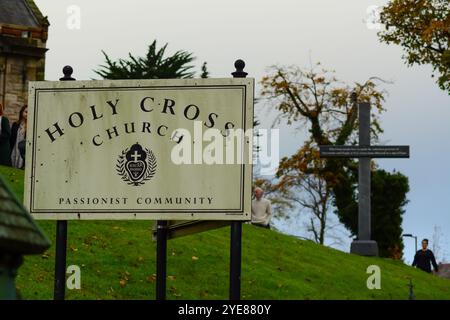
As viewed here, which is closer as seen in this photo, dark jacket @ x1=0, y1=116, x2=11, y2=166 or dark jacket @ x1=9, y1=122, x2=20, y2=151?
dark jacket @ x1=0, y1=116, x2=11, y2=166

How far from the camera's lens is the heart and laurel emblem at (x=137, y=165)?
9773 mm

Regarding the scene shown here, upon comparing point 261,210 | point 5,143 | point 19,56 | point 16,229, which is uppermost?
point 19,56

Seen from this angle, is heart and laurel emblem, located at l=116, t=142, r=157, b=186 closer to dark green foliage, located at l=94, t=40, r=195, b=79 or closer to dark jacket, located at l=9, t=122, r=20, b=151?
dark jacket, located at l=9, t=122, r=20, b=151

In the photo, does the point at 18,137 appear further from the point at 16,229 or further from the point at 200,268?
the point at 16,229

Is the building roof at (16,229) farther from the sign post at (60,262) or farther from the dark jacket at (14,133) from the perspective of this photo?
the dark jacket at (14,133)

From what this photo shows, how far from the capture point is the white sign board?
A: 31.3 ft

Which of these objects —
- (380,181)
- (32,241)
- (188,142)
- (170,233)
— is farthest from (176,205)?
(380,181)

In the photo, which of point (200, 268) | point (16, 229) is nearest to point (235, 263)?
point (16, 229)

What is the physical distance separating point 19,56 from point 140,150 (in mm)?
54106

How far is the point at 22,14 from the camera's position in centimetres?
6481

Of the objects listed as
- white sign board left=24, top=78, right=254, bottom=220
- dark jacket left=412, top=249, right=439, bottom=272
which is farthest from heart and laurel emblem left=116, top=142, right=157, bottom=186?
dark jacket left=412, top=249, right=439, bottom=272

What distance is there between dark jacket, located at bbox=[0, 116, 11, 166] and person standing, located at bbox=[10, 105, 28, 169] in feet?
0.81

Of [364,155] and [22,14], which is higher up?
[22,14]
